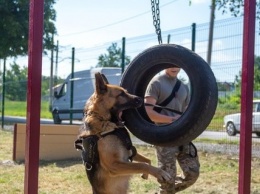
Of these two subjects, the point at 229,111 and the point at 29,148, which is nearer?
the point at 29,148

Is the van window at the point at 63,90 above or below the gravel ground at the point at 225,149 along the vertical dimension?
above

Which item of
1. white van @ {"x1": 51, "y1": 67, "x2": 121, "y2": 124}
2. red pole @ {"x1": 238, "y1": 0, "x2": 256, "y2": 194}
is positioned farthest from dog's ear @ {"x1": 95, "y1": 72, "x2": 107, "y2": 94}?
white van @ {"x1": 51, "y1": 67, "x2": 121, "y2": 124}

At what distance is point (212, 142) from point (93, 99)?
323 inches

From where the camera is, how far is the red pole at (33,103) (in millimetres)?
3609

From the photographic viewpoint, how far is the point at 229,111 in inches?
498

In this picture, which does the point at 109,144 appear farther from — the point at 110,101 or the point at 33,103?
the point at 33,103

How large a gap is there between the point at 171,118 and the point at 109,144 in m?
1.01

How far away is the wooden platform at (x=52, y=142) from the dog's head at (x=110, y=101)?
16.9 feet

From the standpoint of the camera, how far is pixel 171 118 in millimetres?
4676

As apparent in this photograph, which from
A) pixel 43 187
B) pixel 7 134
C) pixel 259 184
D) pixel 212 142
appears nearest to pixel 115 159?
pixel 43 187

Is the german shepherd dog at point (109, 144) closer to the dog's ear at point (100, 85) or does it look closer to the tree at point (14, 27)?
the dog's ear at point (100, 85)

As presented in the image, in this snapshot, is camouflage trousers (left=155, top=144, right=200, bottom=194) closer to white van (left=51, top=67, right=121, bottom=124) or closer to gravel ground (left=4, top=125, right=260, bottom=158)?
gravel ground (left=4, top=125, right=260, bottom=158)

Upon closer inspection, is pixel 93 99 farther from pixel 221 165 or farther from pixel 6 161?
pixel 6 161

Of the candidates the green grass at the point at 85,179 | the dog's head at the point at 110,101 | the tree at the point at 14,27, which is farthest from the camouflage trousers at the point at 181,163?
the tree at the point at 14,27
